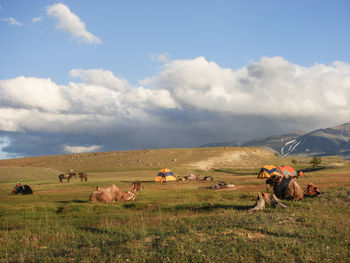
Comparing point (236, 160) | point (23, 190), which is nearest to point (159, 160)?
point (236, 160)

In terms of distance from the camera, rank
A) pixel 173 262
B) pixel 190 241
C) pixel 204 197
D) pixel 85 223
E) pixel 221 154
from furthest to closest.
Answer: pixel 221 154, pixel 204 197, pixel 85 223, pixel 190 241, pixel 173 262

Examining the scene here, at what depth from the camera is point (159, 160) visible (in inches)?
5162

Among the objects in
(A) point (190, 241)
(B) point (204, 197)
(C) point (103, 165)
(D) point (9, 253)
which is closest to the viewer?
(A) point (190, 241)

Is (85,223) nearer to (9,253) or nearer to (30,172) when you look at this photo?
(9,253)

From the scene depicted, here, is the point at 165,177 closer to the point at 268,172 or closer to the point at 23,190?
the point at 268,172

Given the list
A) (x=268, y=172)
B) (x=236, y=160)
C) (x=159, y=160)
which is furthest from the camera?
(x=159, y=160)

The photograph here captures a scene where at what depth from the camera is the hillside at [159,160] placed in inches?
4818

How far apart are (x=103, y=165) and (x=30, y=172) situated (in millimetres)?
52198

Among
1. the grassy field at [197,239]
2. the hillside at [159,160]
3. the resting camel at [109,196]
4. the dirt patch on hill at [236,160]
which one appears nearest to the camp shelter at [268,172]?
the resting camel at [109,196]

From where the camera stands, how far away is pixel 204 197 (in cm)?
2850

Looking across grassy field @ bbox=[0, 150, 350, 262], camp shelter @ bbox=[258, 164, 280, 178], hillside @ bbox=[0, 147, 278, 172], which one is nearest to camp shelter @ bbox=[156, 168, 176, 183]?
camp shelter @ bbox=[258, 164, 280, 178]

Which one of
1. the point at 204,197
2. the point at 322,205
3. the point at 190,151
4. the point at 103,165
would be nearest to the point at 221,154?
the point at 190,151

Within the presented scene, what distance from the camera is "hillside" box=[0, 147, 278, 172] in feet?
401

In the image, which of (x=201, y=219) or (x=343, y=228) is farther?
(x=201, y=219)
